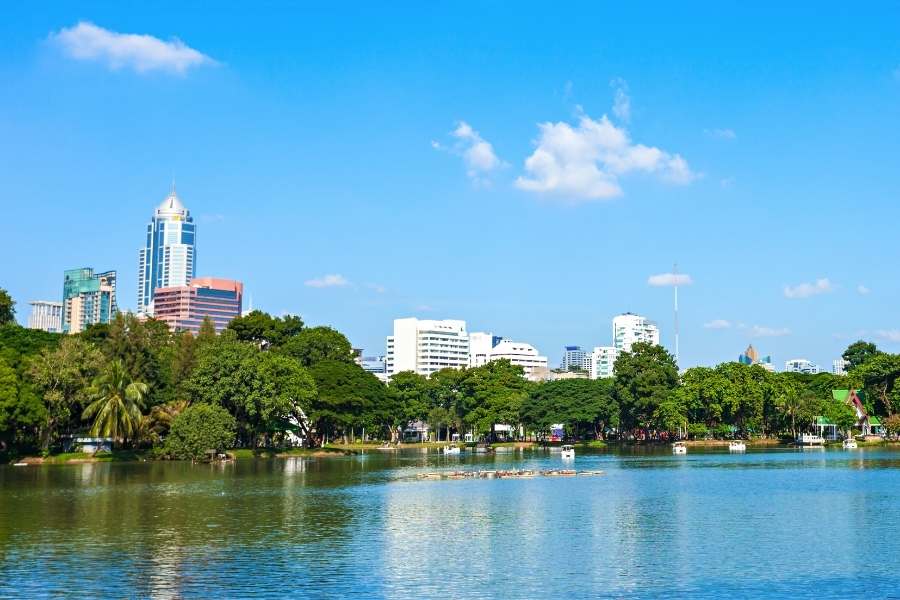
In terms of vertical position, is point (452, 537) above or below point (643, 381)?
below

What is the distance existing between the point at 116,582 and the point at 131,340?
292 ft

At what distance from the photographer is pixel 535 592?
33.0m

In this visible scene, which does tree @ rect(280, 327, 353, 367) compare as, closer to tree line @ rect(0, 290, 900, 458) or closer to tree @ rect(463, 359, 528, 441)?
tree line @ rect(0, 290, 900, 458)

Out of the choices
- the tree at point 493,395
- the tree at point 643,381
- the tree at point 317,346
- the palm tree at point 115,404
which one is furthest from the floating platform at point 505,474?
the tree at point 493,395

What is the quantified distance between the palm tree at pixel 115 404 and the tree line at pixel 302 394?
0.53 ft

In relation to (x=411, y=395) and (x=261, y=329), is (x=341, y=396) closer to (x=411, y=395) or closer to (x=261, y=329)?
(x=261, y=329)

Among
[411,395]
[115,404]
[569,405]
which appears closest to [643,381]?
[569,405]

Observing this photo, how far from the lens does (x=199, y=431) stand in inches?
4262

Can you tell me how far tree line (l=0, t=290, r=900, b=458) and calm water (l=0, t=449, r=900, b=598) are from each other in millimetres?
25199

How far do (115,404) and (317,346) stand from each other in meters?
→ 46.3

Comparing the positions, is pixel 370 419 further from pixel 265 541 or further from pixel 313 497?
pixel 265 541

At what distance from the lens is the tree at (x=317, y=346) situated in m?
150

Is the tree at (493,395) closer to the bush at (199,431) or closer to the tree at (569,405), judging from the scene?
the tree at (569,405)

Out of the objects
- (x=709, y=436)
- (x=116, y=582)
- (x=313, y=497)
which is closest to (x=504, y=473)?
(x=313, y=497)
